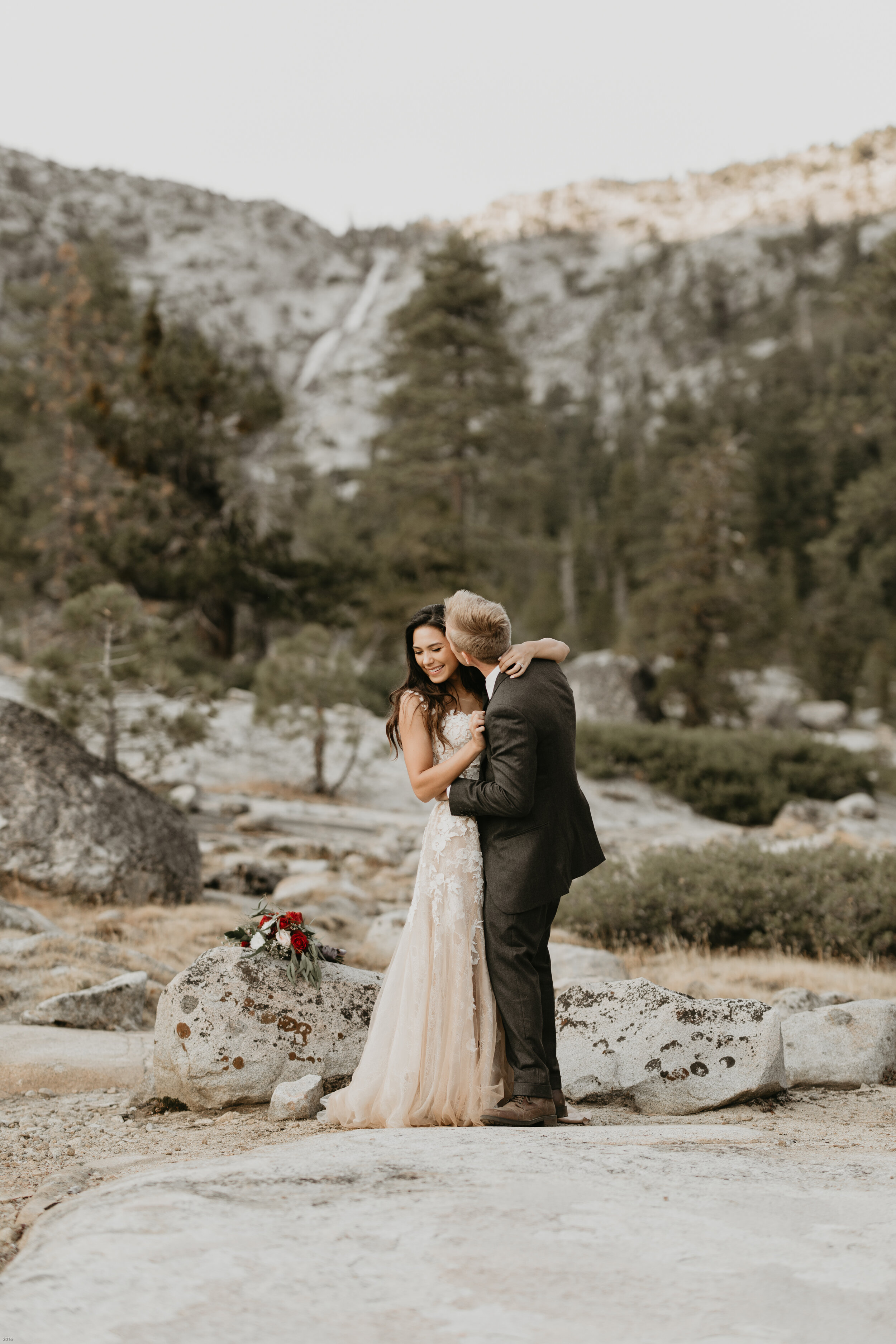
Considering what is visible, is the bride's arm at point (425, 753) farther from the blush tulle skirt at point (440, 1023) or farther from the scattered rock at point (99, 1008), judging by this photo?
the scattered rock at point (99, 1008)

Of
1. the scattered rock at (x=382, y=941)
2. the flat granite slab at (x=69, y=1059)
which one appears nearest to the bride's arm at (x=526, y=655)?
the flat granite slab at (x=69, y=1059)

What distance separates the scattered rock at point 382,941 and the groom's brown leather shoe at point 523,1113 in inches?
152

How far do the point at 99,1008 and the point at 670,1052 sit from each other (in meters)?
3.24

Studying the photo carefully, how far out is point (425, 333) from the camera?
27.1 m

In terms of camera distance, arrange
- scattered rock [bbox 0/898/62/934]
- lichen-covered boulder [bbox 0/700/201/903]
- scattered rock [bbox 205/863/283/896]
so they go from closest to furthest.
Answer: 1. scattered rock [bbox 0/898/62/934]
2. lichen-covered boulder [bbox 0/700/201/903]
3. scattered rock [bbox 205/863/283/896]

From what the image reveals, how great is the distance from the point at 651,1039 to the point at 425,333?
82.1 ft

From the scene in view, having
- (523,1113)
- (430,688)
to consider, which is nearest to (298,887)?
(430,688)

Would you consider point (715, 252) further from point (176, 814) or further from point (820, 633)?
point (176, 814)

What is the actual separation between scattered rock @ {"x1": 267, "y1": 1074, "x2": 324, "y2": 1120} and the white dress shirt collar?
1.77 meters

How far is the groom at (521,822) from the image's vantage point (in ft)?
12.2

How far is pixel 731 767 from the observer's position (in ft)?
64.4

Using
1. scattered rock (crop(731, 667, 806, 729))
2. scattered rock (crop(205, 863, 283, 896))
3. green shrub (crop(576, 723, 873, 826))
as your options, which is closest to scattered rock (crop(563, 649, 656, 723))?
scattered rock (crop(731, 667, 806, 729))

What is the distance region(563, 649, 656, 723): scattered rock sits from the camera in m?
26.1

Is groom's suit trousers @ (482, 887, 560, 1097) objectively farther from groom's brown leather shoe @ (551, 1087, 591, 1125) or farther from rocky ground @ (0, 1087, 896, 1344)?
rocky ground @ (0, 1087, 896, 1344)
